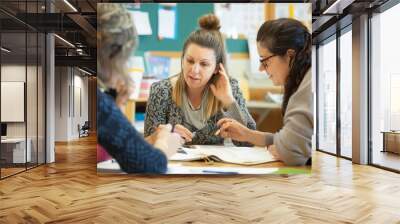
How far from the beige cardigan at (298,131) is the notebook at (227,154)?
0.79ft

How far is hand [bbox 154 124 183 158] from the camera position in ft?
18.9

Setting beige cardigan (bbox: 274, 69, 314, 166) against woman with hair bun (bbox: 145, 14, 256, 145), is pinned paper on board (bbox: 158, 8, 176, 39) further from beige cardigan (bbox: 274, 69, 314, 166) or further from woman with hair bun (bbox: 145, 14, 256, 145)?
beige cardigan (bbox: 274, 69, 314, 166)

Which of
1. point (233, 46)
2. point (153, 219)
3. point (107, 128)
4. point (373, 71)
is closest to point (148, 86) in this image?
point (107, 128)

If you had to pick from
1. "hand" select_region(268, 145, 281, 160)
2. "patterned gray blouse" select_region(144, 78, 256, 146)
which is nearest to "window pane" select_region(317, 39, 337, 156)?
"hand" select_region(268, 145, 281, 160)

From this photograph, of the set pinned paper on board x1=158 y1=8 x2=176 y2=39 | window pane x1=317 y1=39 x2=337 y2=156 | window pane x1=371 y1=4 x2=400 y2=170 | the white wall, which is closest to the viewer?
pinned paper on board x1=158 y1=8 x2=176 y2=39

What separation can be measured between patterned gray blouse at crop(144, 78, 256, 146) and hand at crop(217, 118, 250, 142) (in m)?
0.06

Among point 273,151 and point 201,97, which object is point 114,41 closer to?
point 201,97

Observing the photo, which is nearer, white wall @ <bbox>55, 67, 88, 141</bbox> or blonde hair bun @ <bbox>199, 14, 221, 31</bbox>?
blonde hair bun @ <bbox>199, 14, 221, 31</bbox>

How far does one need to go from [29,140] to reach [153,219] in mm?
4313

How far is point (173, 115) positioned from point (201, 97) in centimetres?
48

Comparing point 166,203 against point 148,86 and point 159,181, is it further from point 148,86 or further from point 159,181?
point 148,86

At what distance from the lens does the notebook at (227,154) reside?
5.76 m

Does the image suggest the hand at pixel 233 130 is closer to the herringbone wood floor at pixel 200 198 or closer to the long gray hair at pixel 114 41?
the herringbone wood floor at pixel 200 198

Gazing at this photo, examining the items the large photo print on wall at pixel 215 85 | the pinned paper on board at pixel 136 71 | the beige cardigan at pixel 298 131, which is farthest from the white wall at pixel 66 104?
the beige cardigan at pixel 298 131
